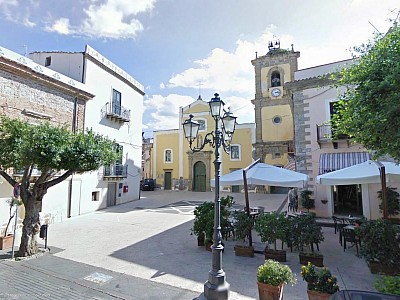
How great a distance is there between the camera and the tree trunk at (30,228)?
20.2ft

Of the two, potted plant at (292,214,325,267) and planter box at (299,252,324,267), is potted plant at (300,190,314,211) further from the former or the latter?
planter box at (299,252,324,267)

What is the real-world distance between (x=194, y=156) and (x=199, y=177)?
7.61 ft

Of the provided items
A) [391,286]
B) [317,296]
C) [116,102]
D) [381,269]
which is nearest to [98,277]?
[317,296]

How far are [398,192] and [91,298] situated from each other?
10623 mm

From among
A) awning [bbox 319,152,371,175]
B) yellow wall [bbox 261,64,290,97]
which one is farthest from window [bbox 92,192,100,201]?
yellow wall [bbox 261,64,290,97]

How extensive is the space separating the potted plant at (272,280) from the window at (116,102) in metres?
13.1

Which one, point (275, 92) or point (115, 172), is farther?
point (275, 92)

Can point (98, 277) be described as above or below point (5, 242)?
below

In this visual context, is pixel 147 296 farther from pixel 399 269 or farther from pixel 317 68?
pixel 317 68

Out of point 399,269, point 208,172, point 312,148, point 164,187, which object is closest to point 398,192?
point 312,148

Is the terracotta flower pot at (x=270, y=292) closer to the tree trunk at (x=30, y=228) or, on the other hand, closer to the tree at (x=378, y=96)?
the tree at (x=378, y=96)

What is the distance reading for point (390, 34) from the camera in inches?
149

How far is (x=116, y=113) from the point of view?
1470 cm

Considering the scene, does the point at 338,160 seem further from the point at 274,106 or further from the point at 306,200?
the point at 274,106
